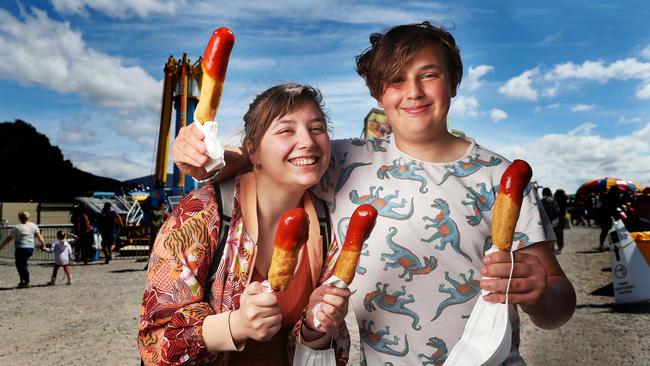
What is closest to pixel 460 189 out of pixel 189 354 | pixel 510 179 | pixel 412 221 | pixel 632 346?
pixel 412 221

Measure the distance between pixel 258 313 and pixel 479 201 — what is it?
33.7 inches

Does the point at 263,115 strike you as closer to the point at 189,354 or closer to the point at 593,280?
the point at 189,354

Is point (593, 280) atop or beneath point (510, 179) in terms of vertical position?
beneath

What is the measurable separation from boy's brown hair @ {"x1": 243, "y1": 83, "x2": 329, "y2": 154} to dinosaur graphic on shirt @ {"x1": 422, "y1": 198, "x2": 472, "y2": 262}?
489 millimetres

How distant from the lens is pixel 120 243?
17797 mm

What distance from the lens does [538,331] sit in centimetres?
705

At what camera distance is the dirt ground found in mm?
6102

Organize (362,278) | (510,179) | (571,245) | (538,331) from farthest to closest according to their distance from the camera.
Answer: (571,245), (538,331), (362,278), (510,179)

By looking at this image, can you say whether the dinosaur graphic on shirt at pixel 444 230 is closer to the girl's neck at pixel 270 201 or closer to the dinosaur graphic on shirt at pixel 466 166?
the dinosaur graphic on shirt at pixel 466 166

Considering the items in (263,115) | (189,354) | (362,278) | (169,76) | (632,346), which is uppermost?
(169,76)

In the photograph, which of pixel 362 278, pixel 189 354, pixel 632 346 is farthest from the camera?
pixel 632 346

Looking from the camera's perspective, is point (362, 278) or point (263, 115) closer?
point (263, 115)

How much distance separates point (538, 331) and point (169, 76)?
15084mm

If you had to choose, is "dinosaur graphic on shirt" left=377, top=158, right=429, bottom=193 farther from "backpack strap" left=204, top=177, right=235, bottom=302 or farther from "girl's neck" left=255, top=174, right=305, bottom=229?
"backpack strap" left=204, top=177, right=235, bottom=302
